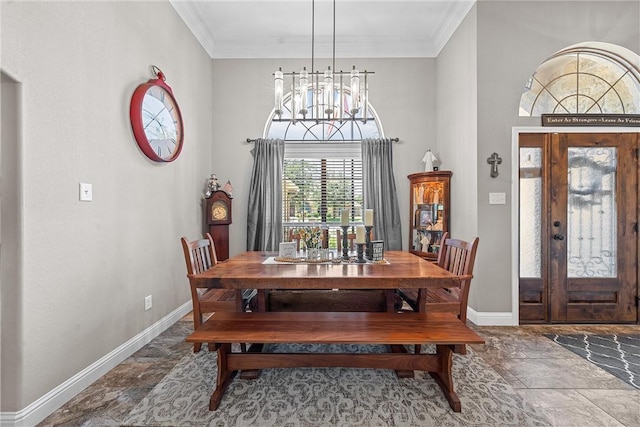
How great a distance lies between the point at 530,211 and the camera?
320 cm

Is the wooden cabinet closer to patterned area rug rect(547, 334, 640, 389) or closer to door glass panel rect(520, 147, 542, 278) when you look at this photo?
door glass panel rect(520, 147, 542, 278)

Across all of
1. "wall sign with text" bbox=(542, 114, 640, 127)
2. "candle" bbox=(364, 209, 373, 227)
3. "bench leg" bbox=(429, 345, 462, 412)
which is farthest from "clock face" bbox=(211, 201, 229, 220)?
"wall sign with text" bbox=(542, 114, 640, 127)

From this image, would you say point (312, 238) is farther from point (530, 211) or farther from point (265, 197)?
point (530, 211)

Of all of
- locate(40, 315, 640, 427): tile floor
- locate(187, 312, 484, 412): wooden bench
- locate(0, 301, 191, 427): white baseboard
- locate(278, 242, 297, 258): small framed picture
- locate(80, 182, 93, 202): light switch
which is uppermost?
locate(80, 182, 93, 202): light switch

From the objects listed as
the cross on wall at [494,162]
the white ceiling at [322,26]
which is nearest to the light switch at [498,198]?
the cross on wall at [494,162]

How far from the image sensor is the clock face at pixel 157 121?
8.34 ft

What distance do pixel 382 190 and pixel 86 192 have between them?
3173 mm

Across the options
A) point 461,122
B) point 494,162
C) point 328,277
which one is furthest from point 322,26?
point 328,277

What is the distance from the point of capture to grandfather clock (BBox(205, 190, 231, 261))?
A: 12.6 feet

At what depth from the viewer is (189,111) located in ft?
11.6

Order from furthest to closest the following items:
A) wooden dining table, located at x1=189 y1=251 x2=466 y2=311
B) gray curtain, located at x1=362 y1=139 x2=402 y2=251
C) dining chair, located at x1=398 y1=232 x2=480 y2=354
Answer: gray curtain, located at x1=362 y1=139 x2=402 y2=251
dining chair, located at x1=398 y1=232 x2=480 y2=354
wooden dining table, located at x1=189 y1=251 x2=466 y2=311

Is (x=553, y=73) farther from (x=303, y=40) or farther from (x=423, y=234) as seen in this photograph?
(x=303, y=40)

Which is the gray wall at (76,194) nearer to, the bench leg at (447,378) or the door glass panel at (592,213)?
the bench leg at (447,378)

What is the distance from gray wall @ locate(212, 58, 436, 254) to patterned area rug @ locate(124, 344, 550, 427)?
90.6 inches
